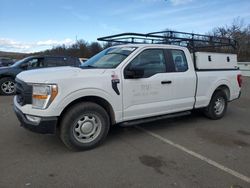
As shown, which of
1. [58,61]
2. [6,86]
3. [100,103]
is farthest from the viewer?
[58,61]

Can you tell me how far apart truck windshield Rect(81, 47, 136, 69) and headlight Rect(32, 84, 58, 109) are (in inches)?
49.3

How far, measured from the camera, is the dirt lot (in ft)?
11.5

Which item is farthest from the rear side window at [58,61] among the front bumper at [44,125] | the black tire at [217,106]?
the front bumper at [44,125]

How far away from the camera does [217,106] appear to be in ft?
22.6

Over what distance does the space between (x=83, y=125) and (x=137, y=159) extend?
3.61ft

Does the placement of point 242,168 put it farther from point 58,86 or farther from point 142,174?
point 58,86

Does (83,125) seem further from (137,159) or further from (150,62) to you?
(150,62)

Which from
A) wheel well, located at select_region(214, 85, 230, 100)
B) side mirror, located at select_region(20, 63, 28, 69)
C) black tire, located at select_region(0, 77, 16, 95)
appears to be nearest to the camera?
wheel well, located at select_region(214, 85, 230, 100)

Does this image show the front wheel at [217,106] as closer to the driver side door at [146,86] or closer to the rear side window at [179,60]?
the rear side window at [179,60]

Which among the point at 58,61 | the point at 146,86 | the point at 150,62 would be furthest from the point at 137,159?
the point at 58,61

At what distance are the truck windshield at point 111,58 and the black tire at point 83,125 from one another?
93 centimetres

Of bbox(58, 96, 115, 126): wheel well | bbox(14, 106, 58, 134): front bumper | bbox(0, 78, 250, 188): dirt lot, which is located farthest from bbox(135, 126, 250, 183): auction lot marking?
bbox(14, 106, 58, 134): front bumper

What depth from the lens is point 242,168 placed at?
3.94m

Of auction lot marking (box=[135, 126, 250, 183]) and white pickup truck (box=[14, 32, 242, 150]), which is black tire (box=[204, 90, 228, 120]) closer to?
white pickup truck (box=[14, 32, 242, 150])
